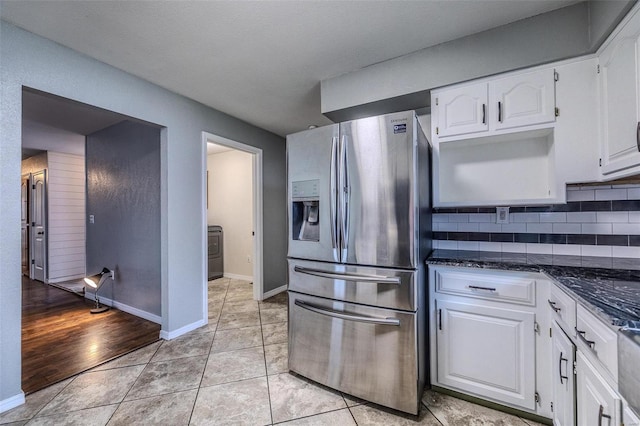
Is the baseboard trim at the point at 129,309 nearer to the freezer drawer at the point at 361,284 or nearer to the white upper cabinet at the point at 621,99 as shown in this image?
the freezer drawer at the point at 361,284

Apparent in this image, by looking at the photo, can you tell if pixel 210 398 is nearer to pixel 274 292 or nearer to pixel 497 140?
pixel 274 292

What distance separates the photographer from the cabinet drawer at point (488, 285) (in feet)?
5.05

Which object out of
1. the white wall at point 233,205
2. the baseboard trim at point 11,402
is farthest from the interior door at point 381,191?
the white wall at point 233,205

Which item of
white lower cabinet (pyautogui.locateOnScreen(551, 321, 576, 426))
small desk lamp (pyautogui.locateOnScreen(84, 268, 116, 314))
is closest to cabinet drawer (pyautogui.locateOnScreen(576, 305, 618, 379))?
white lower cabinet (pyautogui.locateOnScreen(551, 321, 576, 426))

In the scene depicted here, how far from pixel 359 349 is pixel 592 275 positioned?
130 cm

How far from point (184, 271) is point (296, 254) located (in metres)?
1.51

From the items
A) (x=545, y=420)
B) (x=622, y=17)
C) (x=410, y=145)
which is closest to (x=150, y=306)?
(x=410, y=145)

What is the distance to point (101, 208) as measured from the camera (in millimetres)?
3689

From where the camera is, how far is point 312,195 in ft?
6.12

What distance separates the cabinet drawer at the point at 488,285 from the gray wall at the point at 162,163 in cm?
241

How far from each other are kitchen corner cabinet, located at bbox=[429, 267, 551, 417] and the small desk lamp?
3.82 meters

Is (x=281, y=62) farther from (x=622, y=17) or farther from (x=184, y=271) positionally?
(x=184, y=271)

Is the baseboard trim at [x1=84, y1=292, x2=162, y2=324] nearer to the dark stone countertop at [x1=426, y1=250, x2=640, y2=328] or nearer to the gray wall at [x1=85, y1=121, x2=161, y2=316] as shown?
the gray wall at [x1=85, y1=121, x2=161, y2=316]

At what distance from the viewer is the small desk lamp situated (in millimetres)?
3307
